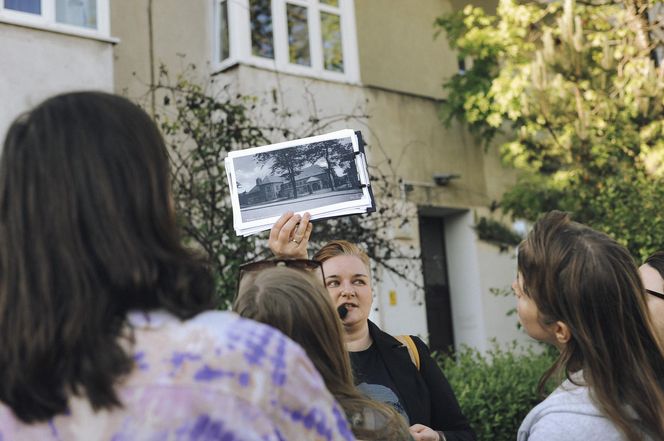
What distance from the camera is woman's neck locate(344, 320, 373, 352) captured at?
4.07 m

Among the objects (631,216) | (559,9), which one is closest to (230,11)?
A: (559,9)

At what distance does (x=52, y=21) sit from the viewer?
9867 mm

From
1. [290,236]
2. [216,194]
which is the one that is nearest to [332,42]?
[216,194]

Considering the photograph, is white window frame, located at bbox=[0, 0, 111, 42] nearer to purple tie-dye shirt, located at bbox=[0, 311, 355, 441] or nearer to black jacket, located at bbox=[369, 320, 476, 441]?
black jacket, located at bbox=[369, 320, 476, 441]

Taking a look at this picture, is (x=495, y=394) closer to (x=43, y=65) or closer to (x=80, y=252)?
(x=43, y=65)

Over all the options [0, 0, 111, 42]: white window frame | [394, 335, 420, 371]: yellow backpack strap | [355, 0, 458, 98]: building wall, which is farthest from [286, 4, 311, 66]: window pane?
[394, 335, 420, 371]: yellow backpack strap

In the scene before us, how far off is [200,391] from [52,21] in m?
8.89

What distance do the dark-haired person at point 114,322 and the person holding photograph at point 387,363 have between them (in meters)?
1.96

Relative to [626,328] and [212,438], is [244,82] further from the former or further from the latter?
[212,438]

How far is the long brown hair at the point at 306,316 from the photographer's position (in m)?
2.43

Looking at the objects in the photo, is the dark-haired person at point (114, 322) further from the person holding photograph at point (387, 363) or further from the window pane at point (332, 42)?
the window pane at point (332, 42)

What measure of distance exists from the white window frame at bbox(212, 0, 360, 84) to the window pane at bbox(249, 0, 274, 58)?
→ 64 mm

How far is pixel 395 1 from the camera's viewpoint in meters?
13.5

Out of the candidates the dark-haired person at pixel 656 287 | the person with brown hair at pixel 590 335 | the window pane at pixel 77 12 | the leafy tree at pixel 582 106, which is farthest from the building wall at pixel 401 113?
the person with brown hair at pixel 590 335
